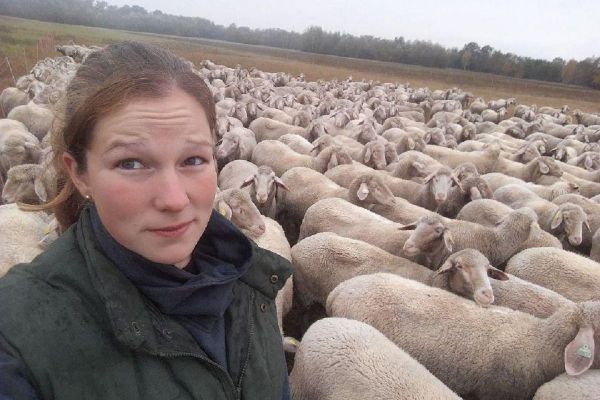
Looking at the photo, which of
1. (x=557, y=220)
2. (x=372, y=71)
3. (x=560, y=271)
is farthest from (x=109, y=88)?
(x=372, y=71)

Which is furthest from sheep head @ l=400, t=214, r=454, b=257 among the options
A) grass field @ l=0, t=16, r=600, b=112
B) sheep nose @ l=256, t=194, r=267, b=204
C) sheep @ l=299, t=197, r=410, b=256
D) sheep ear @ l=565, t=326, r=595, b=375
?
grass field @ l=0, t=16, r=600, b=112

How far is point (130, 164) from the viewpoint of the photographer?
121cm

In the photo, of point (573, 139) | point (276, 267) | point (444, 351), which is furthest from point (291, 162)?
point (573, 139)

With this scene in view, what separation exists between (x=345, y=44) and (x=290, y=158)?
178 ft

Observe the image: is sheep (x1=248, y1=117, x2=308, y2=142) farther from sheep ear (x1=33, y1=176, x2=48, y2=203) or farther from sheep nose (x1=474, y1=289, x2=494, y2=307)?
sheep nose (x1=474, y1=289, x2=494, y2=307)

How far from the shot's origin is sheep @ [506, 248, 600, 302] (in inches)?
179

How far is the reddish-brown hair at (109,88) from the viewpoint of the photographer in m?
1.24

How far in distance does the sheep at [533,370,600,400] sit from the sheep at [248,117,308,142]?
330 inches

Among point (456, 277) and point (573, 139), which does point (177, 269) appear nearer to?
point (456, 277)

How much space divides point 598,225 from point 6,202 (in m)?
7.94

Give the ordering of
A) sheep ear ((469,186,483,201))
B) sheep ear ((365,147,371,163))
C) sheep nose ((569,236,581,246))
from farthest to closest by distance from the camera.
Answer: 1. sheep ear ((365,147,371,163))
2. sheep ear ((469,186,483,201))
3. sheep nose ((569,236,581,246))

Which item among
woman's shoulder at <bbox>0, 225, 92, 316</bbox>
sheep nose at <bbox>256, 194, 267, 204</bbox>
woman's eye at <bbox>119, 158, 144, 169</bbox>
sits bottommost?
sheep nose at <bbox>256, 194, 267, 204</bbox>

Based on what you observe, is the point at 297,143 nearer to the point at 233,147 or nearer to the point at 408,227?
the point at 233,147

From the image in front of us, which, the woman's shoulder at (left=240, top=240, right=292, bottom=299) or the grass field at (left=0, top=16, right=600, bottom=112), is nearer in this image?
the woman's shoulder at (left=240, top=240, right=292, bottom=299)
